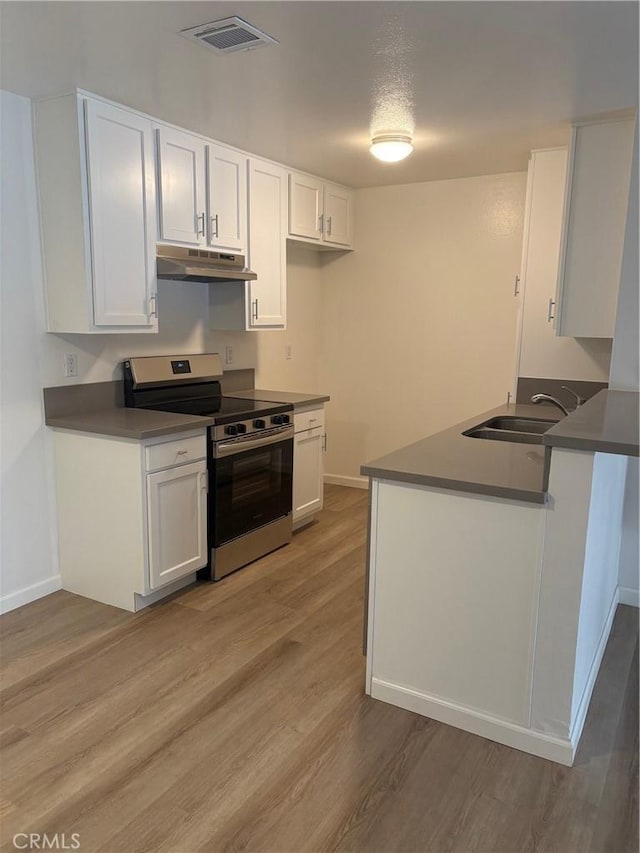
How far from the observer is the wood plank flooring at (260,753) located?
181 cm

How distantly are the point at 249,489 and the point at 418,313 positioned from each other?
210 centimetres

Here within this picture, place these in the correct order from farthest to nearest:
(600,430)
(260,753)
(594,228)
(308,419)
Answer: (308,419), (594,228), (260,753), (600,430)

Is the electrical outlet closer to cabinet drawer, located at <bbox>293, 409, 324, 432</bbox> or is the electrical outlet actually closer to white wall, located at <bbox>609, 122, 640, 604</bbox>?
cabinet drawer, located at <bbox>293, 409, 324, 432</bbox>

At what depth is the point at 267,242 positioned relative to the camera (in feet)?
13.3

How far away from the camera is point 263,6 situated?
6.51 ft

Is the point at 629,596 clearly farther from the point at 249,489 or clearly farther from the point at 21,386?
the point at 21,386

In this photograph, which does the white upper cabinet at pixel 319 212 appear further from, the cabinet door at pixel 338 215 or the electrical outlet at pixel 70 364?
the electrical outlet at pixel 70 364

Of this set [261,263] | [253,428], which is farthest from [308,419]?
[261,263]

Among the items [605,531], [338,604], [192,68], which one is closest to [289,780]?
[338,604]

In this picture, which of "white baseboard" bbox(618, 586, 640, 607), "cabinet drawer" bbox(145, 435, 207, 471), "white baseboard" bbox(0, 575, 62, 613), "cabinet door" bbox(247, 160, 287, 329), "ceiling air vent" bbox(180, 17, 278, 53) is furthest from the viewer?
"cabinet door" bbox(247, 160, 287, 329)

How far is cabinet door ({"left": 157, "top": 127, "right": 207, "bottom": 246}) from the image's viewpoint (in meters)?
3.22

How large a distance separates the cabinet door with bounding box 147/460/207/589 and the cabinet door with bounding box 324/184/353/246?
7.58 feet

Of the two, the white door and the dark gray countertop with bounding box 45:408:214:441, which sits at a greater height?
the white door

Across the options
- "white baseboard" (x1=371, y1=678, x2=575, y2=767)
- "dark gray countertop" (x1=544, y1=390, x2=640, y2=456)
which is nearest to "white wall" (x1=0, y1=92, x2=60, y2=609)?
"white baseboard" (x1=371, y1=678, x2=575, y2=767)
